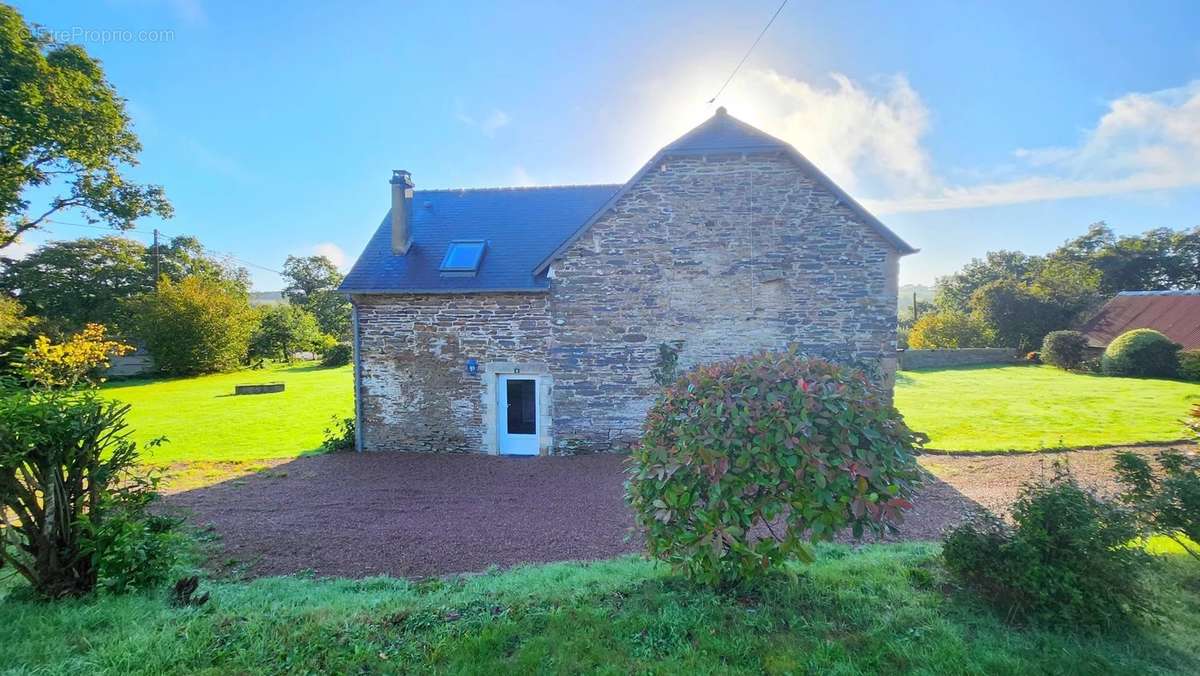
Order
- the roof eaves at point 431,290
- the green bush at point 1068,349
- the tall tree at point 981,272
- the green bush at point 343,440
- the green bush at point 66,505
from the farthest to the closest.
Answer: the tall tree at point 981,272, the green bush at point 1068,349, the green bush at point 343,440, the roof eaves at point 431,290, the green bush at point 66,505

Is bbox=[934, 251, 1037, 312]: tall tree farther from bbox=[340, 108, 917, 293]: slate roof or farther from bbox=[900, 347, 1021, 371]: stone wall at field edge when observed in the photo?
bbox=[340, 108, 917, 293]: slate roof

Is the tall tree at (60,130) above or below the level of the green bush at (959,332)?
above

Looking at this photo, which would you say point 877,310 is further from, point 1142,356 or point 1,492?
point 1142,356

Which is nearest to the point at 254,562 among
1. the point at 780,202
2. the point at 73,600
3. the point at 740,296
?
the point at 73,600

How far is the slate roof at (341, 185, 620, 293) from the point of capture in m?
11.5

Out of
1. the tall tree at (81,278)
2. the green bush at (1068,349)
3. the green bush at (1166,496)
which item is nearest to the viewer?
the green bush at (1166,496)

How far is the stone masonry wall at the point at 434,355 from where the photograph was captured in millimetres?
11289

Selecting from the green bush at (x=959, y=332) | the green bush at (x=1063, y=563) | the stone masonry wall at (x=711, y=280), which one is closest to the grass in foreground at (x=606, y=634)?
the green bush at (x=1063, y=563)

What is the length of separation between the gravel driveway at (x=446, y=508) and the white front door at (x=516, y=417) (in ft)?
1.63

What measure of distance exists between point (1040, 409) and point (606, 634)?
18.8 m

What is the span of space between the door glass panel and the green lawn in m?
5.59

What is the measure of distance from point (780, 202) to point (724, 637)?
29.8 ft

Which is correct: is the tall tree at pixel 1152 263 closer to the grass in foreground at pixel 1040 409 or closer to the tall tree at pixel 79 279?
the grass in foreground at pixel 1040 409

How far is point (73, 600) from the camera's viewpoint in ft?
12.7
